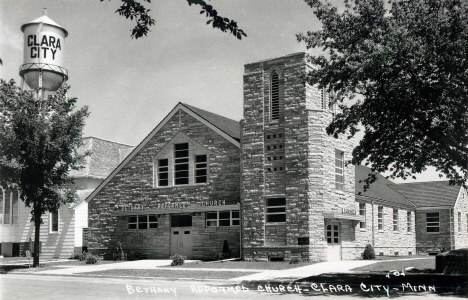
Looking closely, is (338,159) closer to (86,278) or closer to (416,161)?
(416,161)

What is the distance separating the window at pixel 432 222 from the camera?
43031 mm

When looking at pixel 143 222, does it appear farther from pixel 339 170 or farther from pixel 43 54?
pixel 43 54

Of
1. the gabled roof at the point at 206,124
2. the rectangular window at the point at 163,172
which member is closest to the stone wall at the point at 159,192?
the gabled roof at the point at 206,124

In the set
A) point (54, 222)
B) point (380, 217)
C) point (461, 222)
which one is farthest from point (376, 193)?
point (54, 222)

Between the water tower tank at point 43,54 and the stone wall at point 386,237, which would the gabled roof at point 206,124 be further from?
the water tower tank at point 43,54

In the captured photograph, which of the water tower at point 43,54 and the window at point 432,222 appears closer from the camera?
the water tower at point 43,54

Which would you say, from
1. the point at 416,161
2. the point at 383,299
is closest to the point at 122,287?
the point at 383,299

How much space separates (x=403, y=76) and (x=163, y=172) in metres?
20.2

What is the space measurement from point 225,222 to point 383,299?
17645 mm

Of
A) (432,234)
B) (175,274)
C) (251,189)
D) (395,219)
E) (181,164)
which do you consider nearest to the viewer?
(175,274)

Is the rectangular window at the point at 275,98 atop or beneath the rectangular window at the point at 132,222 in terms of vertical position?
atop

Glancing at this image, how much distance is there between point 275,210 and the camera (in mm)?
28969

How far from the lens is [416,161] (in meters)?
19.5

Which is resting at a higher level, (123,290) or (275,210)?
(275,210)
